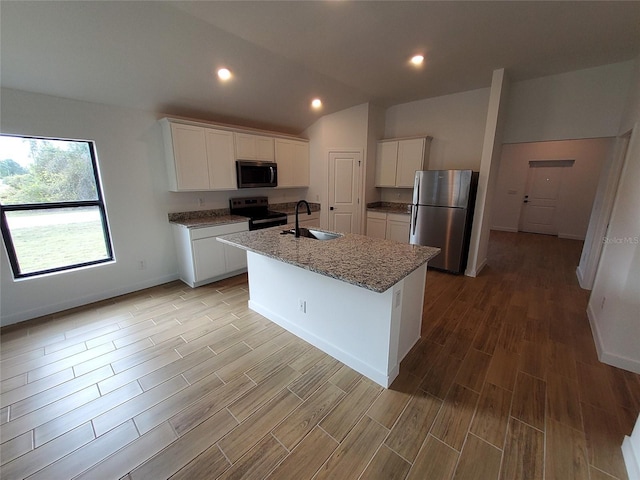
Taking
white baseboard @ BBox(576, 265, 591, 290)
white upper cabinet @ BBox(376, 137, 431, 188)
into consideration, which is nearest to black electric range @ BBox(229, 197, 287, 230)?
white upper cabinet @ BBox(376, 137, 431, 188)

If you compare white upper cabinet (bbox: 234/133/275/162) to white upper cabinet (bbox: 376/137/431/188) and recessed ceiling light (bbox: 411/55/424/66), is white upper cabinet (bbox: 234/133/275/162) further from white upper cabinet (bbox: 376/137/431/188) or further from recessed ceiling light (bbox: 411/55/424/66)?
recessed ceiling light (bbox: 411/55/424/66)

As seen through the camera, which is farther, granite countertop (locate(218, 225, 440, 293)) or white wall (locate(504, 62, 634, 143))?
white wall (locate(504, 62, 634, 143))

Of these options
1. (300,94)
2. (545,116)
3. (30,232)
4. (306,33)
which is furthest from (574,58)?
(30,232)

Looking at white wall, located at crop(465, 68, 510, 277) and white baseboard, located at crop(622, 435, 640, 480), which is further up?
white wall, located at crop(465, 68, 510, 277)

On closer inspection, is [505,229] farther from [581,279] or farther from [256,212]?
[256,212]

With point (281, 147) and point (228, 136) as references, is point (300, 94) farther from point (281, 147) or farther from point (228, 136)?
point (228, 136)

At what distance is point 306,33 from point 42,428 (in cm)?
373

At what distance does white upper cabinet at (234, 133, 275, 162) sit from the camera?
400 centimetres

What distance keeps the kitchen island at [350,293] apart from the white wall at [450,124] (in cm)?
287

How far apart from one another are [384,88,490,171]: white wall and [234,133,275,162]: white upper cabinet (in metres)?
2.44

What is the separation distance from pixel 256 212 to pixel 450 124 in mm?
3590

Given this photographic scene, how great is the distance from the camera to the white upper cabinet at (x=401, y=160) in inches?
175

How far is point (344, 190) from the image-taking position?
196 inches

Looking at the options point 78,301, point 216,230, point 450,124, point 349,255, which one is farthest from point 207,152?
point 450,124
